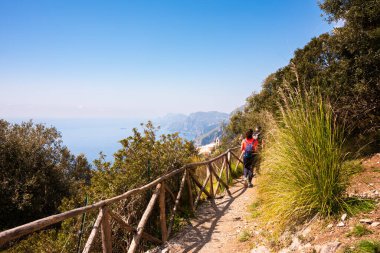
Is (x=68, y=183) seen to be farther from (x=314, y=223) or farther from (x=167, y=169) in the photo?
(x=314, y=223)

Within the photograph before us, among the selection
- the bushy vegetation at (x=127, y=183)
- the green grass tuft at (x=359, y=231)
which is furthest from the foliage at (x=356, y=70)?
the green grass tuft at (x=359, y=231)

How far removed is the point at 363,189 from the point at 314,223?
1.51 m

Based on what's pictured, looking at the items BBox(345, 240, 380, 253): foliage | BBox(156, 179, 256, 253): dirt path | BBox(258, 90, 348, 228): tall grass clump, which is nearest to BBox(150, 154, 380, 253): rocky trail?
BBox(156, 179, 256, 253): dirt path

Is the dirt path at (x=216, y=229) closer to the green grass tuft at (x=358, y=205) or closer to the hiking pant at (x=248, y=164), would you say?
the hiking pant at (x=248, y=164)

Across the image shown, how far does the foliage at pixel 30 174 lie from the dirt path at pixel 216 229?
23.4ft

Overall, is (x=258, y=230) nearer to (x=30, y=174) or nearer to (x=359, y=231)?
(x=359, y=231)

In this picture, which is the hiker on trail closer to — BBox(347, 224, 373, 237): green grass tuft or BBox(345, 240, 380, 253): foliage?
BBox(347, 224, 373, 237): green grass tuft

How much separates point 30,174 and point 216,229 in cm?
1176

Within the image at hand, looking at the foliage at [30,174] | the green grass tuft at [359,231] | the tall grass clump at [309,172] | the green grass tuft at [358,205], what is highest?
the tall grass clump at [309,172]

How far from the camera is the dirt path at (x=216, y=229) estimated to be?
5.15 metres

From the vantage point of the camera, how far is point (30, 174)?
43.6 ft

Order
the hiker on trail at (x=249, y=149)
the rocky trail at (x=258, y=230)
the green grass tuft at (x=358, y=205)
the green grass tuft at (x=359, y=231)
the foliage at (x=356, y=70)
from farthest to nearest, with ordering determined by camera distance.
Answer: the hiker on trail at (x=249, y=149) → the foliage at (x=356, y=70) → the green grass tuft at (x=358, y=205) → the rocky trail at (x=258, y=230) → the green grass tuft at (x=359, y=231)

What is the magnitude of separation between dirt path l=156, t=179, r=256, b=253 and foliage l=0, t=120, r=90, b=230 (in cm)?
712

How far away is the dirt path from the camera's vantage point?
5.15m
